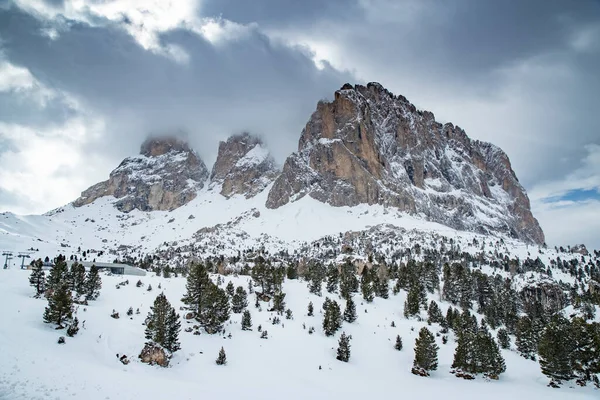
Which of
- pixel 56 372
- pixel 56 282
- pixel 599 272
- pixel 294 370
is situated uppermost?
pixel 599 272

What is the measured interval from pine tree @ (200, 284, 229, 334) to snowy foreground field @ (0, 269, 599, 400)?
1988mm

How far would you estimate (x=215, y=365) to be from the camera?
1736 inches

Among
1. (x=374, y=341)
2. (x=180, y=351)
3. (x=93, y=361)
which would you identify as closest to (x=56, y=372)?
(x=93, y=361)

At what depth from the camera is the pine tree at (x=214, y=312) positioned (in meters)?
54.7

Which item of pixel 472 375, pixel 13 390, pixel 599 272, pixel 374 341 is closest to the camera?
pixel 13 390

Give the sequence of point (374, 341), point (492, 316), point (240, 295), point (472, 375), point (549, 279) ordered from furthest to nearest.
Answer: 1. point (549, 279)
2. point (492, 316)
3. point (240, 295)
4. point (374, 341)
5. point (472, 375)

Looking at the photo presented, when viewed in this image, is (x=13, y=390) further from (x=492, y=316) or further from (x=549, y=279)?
(x=549, y=279)

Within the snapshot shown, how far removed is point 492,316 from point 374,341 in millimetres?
38194

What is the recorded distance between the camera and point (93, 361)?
34844 mm

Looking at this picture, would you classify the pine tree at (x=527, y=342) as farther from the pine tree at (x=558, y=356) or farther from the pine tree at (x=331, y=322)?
the pine tree at (x=331, y=322)

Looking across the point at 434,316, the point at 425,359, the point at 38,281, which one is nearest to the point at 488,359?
the point at 425,359

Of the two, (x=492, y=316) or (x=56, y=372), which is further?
(x=492, y=316)

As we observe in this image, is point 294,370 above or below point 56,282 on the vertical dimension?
below

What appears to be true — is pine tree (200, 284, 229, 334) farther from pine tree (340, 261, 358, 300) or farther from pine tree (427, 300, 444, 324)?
pine tree (427, 300, 444, 324)
